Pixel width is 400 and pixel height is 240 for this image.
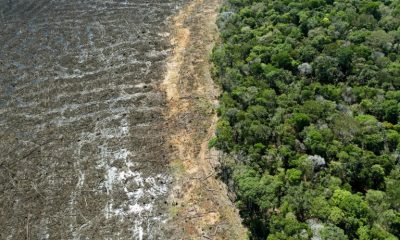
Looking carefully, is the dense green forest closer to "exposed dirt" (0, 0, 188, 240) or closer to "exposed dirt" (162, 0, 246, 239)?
"exposed dirt" (162, 0, 246, 239)

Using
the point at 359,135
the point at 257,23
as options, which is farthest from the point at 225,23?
the point at 359,135

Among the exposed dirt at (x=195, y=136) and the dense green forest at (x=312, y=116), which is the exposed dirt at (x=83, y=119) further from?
the dense green forest at (x=312, y=116)

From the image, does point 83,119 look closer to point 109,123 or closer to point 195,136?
point 109,123

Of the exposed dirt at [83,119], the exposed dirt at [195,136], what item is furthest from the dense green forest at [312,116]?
the exposed dirt at [83,119]

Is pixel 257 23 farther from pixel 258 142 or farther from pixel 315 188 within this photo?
pixel 315 188

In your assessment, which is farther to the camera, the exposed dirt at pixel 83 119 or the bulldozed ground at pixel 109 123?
the exposed dirt at pixel 83 119

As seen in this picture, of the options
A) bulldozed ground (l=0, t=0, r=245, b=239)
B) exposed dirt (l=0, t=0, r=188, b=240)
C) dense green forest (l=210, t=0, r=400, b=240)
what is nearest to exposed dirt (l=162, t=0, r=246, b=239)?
bulldozed ground (l=0, t=0, r=245, b=239)
